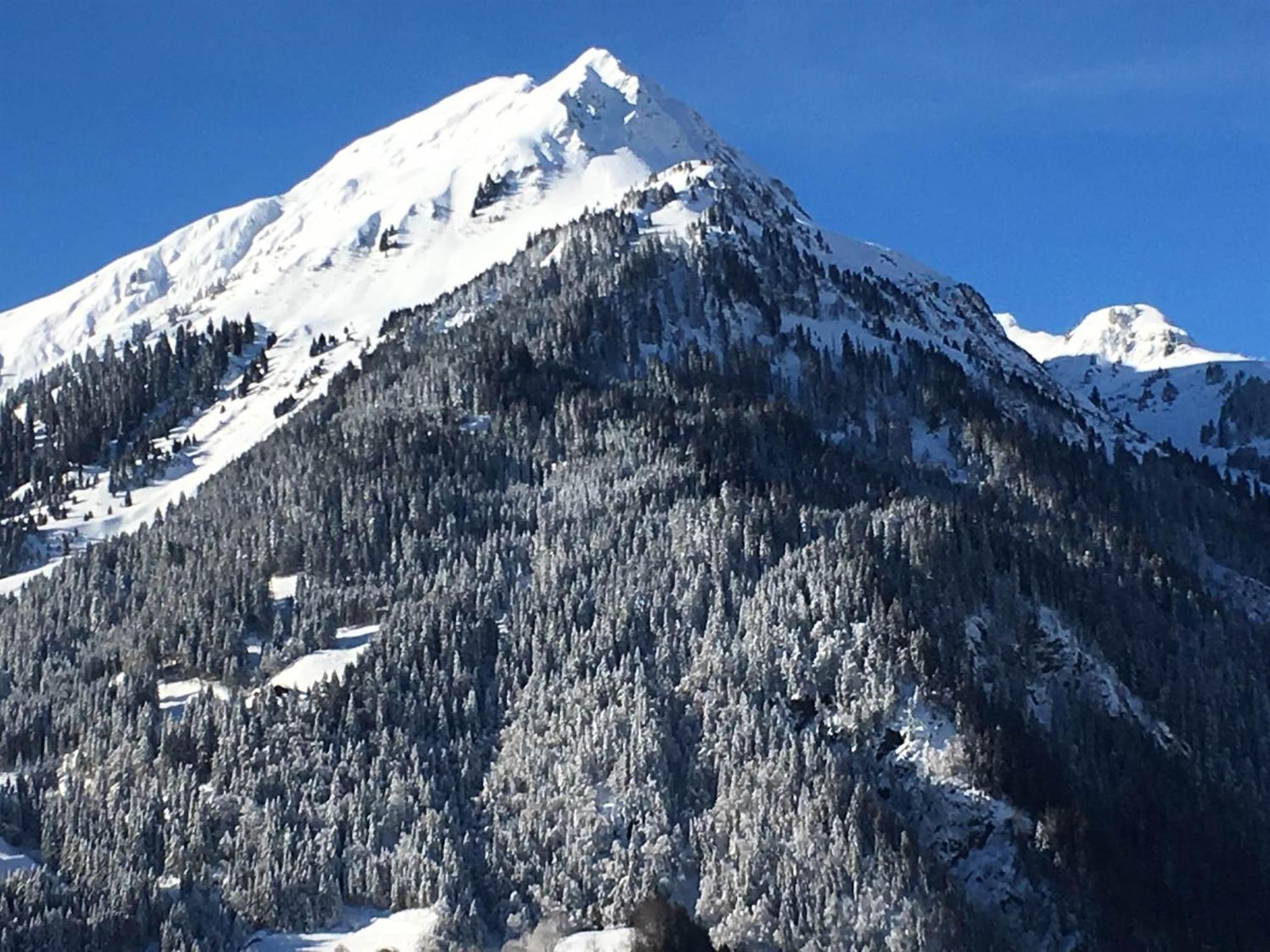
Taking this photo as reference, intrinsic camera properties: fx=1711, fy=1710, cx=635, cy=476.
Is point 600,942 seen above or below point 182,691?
below

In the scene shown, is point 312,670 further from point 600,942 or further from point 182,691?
point 600,942

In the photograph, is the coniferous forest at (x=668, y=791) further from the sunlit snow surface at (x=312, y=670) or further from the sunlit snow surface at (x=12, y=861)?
the sunlit snow surface at (x=312, y=670)

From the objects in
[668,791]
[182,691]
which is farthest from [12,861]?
[668,791]

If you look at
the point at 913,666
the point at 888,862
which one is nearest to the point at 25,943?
the point at 888,862

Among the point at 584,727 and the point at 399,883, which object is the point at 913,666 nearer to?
the point at 584,727

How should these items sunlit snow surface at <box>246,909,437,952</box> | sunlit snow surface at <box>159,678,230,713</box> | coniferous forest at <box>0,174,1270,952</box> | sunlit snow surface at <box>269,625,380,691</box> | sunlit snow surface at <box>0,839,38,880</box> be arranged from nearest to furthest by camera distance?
sunlit snow surface at <box>246,909,437,952</box> → coniferous forest at <box>0,174,1270,952</box> → sunlit snow surface at <box>0,839,38,880</box> → sunlit snow surface at <box>159,678,230,713</box> → sunlit snow surface at <box>269,625,380,691</box>


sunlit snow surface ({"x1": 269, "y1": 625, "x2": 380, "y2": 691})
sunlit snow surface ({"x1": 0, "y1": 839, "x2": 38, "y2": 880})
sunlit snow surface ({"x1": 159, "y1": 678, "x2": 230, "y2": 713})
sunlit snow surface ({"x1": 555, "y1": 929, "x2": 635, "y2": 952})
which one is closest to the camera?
sunlit snow surface ({"x1": 555, "y1": 929, "x2": 635, "y2": 952})

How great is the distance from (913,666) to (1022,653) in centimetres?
2352

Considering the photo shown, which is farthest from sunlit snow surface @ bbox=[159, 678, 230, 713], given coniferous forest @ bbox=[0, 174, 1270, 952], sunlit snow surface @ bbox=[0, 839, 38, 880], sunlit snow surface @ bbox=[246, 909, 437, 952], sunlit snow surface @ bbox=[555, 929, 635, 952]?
sunlit snow surface @ bbox=[555, 929, 635, 952]

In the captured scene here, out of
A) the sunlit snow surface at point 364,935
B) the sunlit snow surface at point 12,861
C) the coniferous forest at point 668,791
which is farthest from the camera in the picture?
the sunlit snow surface at point 12,861

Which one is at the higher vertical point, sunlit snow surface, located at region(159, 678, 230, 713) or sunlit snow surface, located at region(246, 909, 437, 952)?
sunlit snow surface, located at region(159, 678, 230, 713)

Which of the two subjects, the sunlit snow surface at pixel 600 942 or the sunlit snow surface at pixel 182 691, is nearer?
the sunlit snow surface at pixel 600 942

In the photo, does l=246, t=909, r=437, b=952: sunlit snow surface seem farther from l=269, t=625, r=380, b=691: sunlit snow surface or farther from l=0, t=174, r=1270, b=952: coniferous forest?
l=269, t=625, r=380, b=691: sunlit snow surface

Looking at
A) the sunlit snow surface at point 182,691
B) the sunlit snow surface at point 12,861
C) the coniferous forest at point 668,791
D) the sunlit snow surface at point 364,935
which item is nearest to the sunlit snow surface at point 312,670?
the coniferous forest at point 668,791
